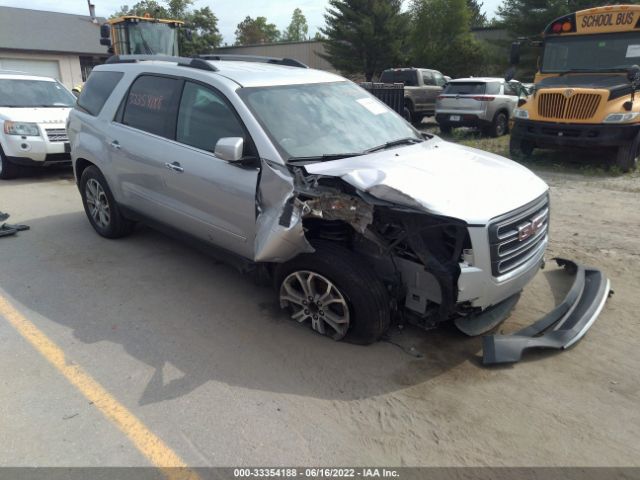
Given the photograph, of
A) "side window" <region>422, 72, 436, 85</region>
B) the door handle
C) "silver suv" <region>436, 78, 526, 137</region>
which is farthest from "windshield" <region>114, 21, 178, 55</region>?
the door handle

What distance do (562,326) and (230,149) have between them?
2775 millimetres

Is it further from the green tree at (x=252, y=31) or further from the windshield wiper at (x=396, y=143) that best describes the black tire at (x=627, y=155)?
the green tree at (x=252, y=31)

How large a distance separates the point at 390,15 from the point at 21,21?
999 inches

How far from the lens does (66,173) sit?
980 centimetres

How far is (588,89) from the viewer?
9.11m

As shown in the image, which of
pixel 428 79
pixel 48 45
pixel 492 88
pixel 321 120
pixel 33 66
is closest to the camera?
pixel 321 120

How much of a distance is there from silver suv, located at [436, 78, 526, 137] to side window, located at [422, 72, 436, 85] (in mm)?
2474

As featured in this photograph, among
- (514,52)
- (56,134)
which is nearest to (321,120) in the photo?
(56,134)

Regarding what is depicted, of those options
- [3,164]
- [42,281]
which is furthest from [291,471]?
[3,164]

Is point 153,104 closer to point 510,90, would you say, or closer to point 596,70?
point 596,70

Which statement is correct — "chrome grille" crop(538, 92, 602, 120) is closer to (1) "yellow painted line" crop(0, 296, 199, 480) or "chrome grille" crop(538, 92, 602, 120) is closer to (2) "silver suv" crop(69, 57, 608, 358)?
(2) "silver suv" crop(69, 57, 608, 358)

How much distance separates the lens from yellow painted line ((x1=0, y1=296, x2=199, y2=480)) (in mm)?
2537

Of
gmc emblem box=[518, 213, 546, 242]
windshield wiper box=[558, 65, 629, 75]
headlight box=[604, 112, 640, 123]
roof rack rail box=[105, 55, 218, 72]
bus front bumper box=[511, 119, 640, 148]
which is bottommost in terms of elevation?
bus front bumper box=[511, 119, 640, 148]

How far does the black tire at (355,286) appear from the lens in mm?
3307
